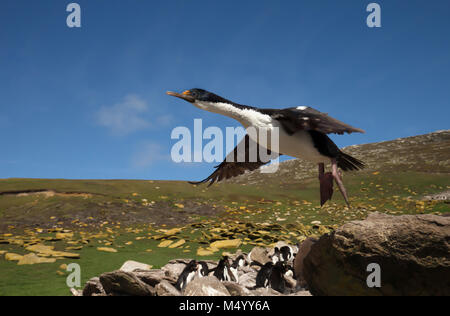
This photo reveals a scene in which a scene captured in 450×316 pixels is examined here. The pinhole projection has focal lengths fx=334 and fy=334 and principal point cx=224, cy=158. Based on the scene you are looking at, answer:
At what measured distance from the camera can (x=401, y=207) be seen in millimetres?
15766

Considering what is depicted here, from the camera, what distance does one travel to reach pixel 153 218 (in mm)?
14086

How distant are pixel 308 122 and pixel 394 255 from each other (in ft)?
7.22

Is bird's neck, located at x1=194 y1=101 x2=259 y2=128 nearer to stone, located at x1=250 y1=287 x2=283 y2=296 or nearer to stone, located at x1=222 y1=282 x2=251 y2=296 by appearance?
stone, located at x1=222 y1=282 x2=251 y2=296

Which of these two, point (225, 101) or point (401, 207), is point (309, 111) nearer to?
point (225, 101)

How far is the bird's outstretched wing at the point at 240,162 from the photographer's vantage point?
666cm

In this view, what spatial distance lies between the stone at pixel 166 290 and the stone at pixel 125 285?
12 cm

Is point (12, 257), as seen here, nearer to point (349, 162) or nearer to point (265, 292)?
point (265, 292)

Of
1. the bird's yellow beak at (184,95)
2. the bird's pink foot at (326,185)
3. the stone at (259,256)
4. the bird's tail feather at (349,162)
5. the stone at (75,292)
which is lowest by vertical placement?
the stone at (75,292)

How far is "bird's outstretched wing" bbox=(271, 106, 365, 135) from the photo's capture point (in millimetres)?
4273

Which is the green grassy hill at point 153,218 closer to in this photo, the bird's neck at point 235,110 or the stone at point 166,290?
the stone at point 166,290

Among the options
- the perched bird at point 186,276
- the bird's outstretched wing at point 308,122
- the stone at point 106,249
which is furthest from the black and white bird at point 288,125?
the stone at point 106,249

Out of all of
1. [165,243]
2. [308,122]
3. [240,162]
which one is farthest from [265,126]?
[165,243]
